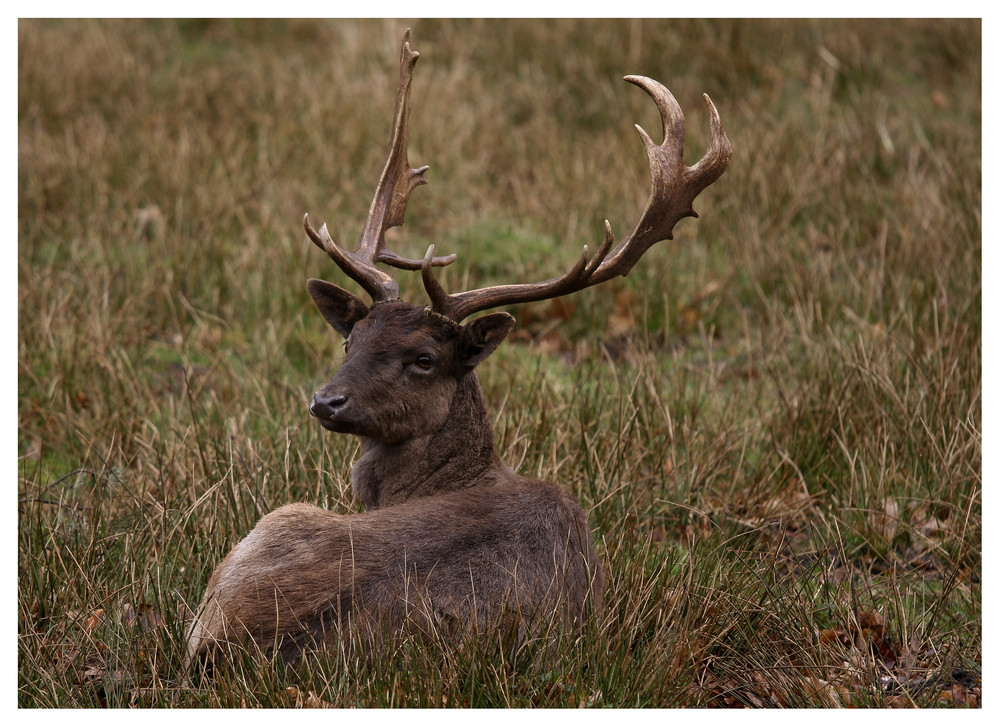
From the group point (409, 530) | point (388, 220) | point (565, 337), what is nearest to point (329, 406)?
point (409, 530)

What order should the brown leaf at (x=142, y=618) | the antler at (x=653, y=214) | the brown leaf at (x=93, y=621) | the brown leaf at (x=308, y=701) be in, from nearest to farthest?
the brown leaf at (x=308, y=701)
the brown leaf at (x=142, y=618)
the brown leaf at (x=93, y=621)
the antler at (x=653, y=214)

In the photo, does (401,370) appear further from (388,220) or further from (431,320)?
(388,220)

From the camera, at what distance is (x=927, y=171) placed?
10680mm

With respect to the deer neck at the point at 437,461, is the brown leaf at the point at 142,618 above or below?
below

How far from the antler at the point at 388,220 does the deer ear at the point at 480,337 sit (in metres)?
0.36

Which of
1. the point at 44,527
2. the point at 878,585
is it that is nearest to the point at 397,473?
the point at 44,527

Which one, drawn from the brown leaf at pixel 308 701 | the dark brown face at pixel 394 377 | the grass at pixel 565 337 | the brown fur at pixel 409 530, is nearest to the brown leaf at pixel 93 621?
the grass at pixel 565 337

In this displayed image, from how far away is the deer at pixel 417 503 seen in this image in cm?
386

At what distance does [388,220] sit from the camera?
535 cm

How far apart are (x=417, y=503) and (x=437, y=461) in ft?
1.51

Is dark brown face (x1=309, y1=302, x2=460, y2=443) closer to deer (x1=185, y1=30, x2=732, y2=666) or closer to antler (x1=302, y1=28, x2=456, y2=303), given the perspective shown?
deer (x1=185, y1=30, x2=732, y2=666)

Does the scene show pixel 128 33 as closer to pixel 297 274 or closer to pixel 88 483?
pixel 297 274

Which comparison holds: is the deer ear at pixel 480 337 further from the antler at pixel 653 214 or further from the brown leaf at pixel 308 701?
the brown leaf at pixel 308 701

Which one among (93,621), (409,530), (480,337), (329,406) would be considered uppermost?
(480,337)
